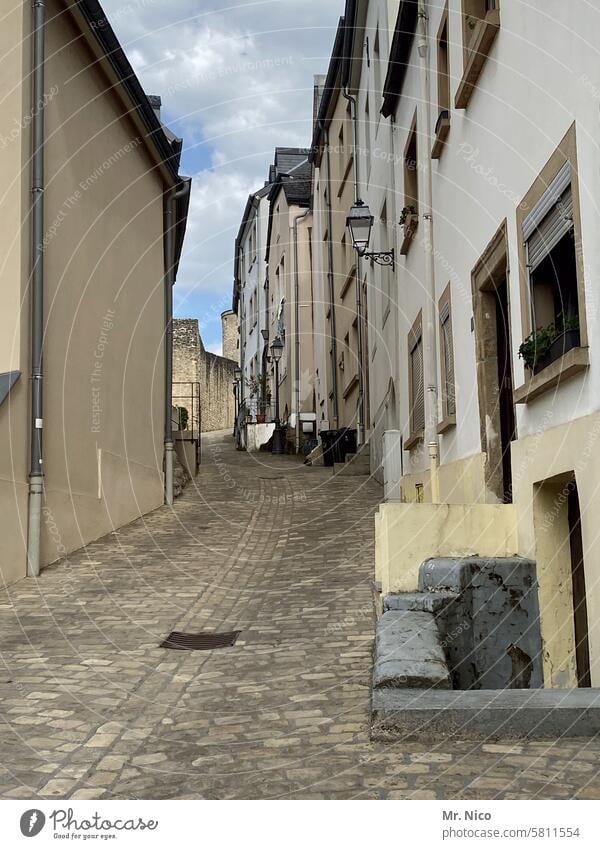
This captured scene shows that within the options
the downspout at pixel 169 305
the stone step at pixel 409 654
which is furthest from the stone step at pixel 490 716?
the downspout at pixel 169 305

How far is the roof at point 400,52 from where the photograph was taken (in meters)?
11.0

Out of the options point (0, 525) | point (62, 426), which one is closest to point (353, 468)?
point (62, 426)

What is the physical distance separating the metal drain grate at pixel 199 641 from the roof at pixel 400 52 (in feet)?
25.0

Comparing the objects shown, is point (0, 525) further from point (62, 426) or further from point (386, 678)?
point (386, 678)

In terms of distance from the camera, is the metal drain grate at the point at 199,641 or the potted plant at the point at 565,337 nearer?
the potted plant at the point at 565,337

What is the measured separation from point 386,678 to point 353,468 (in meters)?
14.6

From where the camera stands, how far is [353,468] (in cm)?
1916

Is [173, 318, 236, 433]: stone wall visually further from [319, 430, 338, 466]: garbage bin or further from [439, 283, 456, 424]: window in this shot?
[439, 283, 456, 424]: window

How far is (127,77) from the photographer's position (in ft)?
41.1

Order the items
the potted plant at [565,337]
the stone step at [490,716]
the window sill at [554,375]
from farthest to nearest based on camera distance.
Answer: the potted plant at [565,337] < the window sill at [554,375] < the stone step at [490,716]

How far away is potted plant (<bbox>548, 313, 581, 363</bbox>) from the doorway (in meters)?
1.74

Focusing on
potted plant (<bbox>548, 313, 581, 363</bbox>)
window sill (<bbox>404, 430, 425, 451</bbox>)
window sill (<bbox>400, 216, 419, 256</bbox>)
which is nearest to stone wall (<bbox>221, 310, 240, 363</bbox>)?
window sill (<bbox>400, 216, 419, 256</bbox>)

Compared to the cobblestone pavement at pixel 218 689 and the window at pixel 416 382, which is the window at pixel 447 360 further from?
the cobblestone pavement at pixel 218 689

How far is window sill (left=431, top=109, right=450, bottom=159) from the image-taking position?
351 inches
